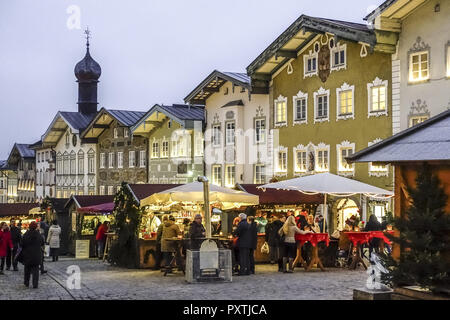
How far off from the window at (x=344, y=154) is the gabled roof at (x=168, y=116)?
36.6ft

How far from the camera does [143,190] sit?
23.1 m

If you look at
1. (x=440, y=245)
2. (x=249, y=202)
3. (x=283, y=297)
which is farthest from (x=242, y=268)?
(x=440, y=245)

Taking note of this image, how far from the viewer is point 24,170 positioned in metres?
71.9

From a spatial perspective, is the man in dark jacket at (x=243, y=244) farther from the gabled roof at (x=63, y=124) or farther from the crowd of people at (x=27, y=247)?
the gabled roof at (x=63, y=124)

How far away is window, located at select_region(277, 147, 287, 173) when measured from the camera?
33938 millimetres

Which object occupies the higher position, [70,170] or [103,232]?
[70,170]

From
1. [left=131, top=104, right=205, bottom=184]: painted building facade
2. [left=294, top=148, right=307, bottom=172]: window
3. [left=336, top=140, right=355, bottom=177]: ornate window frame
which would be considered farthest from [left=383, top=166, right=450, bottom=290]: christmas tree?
[left=131, top=104, right=205, bottom=184]: painted building facade

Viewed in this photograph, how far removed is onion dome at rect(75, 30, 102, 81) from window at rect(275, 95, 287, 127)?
30.4 m

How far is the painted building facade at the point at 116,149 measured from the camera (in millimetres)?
47094

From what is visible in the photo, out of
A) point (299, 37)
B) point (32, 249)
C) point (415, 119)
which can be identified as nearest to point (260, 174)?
point (299, 37)

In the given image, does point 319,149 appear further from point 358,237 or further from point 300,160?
point 358,237

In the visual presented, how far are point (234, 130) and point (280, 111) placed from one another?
3581mm

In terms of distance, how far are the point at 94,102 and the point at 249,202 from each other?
41.2 meters
